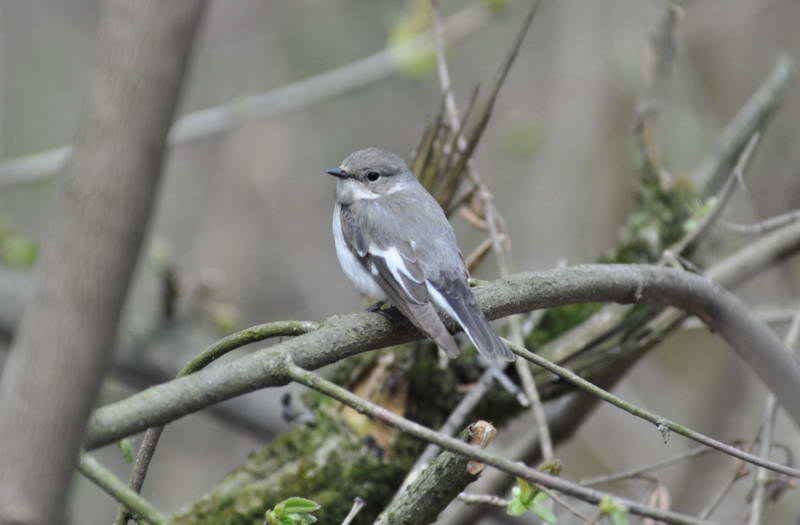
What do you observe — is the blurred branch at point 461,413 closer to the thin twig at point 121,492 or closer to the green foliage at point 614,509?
the green foliage at point 614,509

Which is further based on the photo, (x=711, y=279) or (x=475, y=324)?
(x=711, y=279)

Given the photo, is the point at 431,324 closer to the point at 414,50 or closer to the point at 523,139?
the point at 414,50

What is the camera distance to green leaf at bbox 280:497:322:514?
1.86 metres

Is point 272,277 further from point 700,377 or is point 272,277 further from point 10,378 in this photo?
point 10,378

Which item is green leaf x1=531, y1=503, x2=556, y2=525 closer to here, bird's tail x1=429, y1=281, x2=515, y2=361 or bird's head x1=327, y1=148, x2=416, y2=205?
bird's tail x1=429, y1=281, x2=515, y2=361

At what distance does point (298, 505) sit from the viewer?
1.88m

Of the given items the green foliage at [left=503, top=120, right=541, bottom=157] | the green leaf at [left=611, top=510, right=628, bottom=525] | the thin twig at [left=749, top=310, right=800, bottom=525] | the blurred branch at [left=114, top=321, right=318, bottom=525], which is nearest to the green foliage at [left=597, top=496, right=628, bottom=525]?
the green leaf at [left=611, top=510, right=628, bottom=525]

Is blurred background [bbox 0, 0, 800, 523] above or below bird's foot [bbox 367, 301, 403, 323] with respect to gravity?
above

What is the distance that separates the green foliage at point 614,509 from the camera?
63.2 inches

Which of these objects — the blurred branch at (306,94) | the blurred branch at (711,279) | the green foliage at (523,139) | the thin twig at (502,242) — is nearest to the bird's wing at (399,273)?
the thin twig at (502,242)

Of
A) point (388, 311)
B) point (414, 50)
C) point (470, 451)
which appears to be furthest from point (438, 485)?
point (414, 50)

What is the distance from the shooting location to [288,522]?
1.87 metres

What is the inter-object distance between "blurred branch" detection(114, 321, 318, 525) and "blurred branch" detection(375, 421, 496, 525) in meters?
0.42

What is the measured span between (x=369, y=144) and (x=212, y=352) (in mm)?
7118
